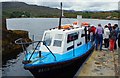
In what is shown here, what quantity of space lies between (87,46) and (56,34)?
4.32m

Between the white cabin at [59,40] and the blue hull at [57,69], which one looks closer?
the blue hull at [57,69]

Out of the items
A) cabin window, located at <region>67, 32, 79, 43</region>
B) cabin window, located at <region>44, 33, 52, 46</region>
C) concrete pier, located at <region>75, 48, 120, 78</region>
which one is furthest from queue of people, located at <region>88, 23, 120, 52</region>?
cabin window, located at <region>44, 33, 52, 46</region>

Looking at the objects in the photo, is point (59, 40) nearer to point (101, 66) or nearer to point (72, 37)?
point (72, 37)

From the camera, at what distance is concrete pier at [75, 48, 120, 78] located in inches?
460

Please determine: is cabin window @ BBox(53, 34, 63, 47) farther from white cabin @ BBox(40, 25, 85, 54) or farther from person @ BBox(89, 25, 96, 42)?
person @ BBox(89, 25, 96, 42)

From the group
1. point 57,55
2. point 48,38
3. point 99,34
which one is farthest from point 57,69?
point 99,34

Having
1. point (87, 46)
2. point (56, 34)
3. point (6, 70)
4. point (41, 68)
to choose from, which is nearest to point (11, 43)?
point (6, 70)

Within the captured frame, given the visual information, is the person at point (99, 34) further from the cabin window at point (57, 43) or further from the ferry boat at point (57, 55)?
the cabin window at point (57, 43)

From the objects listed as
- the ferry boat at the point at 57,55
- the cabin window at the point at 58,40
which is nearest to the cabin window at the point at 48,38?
the ferry boat at the point at 57,55

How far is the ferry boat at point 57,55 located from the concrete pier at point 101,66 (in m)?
1.20

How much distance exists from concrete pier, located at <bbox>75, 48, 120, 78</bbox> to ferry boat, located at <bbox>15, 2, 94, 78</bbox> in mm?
1203

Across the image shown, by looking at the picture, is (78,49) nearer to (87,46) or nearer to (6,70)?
(87,46)

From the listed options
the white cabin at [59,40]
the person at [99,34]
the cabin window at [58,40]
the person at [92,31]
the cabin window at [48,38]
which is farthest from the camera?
the person at [92,31]

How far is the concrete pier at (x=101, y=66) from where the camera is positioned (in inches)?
460
